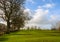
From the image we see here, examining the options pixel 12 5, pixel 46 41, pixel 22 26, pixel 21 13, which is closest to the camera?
pixel 46 41

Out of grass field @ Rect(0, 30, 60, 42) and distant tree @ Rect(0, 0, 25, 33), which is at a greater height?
distant tree @ Rect(0, 0, 25, 33)

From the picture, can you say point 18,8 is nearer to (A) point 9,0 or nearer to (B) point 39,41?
(A) point 9,0

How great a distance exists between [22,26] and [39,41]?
39.1 meters

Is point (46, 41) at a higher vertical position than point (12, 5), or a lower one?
lower

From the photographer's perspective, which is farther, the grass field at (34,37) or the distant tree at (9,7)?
the distant tree at (9,7)

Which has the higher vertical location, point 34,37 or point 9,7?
point 9,7

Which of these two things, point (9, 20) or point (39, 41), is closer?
point (39, 41)

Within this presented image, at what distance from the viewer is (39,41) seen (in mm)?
24359

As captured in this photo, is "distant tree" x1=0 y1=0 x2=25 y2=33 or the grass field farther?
"distant tree" x1=0 y1=0 x2=25 y2=33

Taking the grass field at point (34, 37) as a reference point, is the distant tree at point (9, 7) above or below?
above

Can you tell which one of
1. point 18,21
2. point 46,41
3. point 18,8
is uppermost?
point 18,8

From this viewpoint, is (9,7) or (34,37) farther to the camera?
(9,7)

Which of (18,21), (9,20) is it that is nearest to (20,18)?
(18,21)

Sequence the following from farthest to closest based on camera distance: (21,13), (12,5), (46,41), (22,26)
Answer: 1. (22,26)
2. (21,13)
3. (12,5)
4. (46,41)
